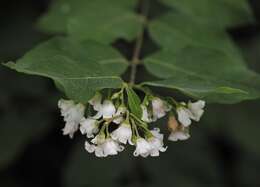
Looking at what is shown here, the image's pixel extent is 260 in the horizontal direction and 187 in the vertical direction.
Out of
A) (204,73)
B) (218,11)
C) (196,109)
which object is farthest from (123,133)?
(218,11)

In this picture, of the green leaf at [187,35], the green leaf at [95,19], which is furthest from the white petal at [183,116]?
the green leaf at [95,19]

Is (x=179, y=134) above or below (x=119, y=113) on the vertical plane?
below

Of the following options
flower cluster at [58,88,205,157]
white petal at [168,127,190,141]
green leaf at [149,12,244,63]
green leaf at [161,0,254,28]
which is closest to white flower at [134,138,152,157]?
flower cluster at [58,88,205,157]

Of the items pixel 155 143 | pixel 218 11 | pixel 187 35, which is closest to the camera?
pixel 155 143

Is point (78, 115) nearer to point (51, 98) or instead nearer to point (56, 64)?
point (56, 64)

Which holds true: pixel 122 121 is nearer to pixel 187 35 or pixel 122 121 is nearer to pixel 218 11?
pixel 187 35

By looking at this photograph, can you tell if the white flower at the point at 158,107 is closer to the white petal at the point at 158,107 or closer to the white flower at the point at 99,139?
the white petal at the point at 158,107
